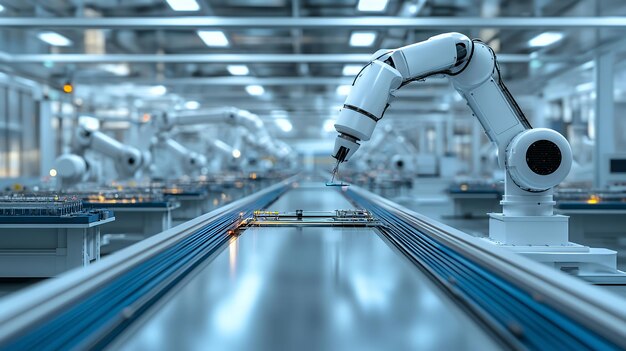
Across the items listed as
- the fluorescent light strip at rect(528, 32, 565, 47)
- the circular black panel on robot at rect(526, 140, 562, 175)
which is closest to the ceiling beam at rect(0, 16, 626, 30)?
the fluorescent light strip at rect(528, 32, 565, 47)

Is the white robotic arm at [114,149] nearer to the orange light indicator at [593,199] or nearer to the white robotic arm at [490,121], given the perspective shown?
the white robotic arm at [490,121]

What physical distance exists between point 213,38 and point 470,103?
6.36 meters

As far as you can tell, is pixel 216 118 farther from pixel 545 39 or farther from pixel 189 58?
pixel 545 39

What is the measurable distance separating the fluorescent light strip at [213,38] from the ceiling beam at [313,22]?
1.65m

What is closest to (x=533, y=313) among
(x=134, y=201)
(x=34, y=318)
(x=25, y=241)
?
(x=34, y=318)

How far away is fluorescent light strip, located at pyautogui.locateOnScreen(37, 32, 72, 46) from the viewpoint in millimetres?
9648

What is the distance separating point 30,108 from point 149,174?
24.1 feet

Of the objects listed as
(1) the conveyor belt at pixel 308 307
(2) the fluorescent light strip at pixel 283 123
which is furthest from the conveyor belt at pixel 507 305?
(2) the fluorescent light strip at pixel 283 123

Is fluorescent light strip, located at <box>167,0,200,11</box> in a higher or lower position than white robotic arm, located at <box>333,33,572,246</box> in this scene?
higher

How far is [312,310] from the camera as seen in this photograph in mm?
2350

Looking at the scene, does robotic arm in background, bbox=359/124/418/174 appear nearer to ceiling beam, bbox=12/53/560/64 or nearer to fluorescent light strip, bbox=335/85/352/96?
fluorescent light strip, bbox=335/85/352/96

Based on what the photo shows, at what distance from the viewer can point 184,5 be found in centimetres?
757

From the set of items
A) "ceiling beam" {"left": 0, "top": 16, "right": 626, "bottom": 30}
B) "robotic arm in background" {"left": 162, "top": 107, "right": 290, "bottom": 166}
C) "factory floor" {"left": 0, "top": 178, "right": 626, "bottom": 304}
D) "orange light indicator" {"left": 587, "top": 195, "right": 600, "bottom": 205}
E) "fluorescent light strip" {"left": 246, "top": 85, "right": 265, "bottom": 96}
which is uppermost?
"fluorescent light strip" {"left": 246, "top": 85, "right": 265, "bottom": 96}

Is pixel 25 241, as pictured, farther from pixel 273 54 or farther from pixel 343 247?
pixel 273 54
